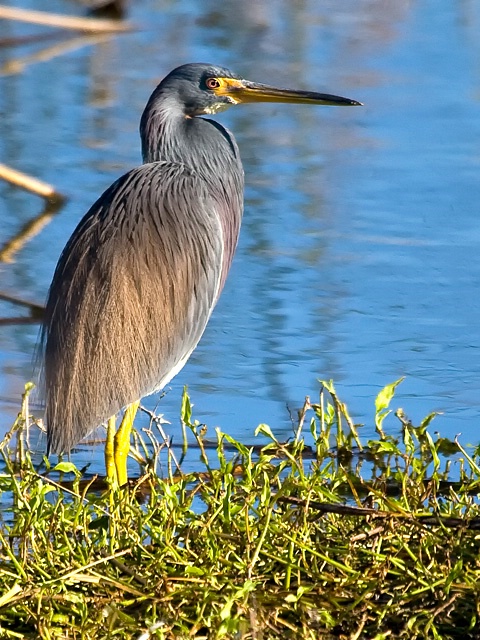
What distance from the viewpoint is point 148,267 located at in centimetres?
→ 489

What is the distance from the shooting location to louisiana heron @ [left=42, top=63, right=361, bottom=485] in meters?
4.68

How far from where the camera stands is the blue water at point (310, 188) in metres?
5.55

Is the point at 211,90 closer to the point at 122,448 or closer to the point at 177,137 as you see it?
the point at 177,137

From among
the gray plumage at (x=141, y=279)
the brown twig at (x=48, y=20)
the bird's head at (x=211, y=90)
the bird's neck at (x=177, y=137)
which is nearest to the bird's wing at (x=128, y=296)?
the gray plumage at (x=141, y=279)

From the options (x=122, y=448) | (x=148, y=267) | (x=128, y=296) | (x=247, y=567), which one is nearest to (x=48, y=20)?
(x=148, y=267)

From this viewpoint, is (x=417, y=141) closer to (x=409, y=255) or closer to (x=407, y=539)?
(x=409, y=255)

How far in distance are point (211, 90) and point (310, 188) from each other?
2.46 metres

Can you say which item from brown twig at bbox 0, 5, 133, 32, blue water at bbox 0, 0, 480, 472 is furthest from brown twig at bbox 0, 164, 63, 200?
brown twig at bbox 0, 5, 133, 32

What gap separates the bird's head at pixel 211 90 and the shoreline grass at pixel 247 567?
7.17ft

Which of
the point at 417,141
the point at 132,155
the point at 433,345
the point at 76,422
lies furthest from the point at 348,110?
the point at 76,422

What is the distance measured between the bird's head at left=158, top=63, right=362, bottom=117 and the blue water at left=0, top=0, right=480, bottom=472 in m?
1.03

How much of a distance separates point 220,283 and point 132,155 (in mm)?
3061

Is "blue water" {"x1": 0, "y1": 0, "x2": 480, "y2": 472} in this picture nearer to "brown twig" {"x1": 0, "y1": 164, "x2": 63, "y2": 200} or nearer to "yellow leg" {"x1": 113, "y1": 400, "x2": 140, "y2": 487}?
"brown twig" {"x1": 0, "y1": 164, "x2": 63, "y2": 200}

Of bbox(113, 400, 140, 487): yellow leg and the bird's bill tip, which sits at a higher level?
the bird's bill tip
